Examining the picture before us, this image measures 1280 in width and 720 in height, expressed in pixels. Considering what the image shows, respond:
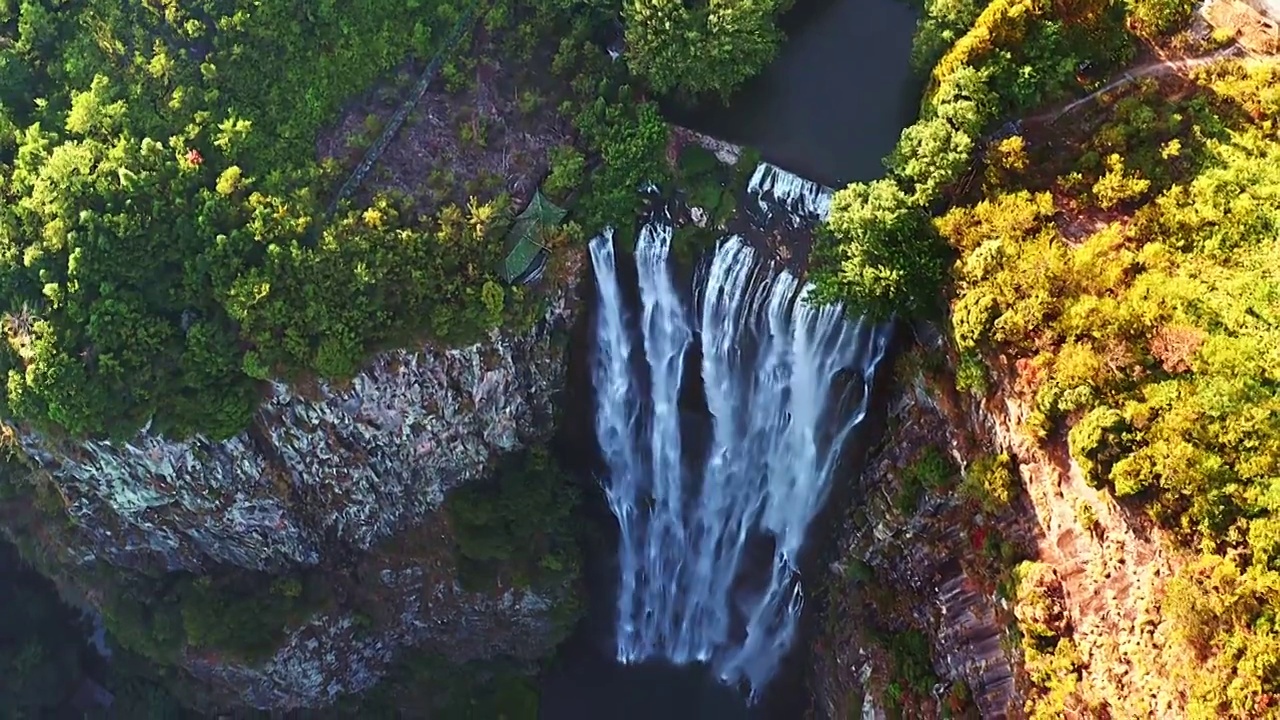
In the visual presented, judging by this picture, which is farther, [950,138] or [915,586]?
[915,586]

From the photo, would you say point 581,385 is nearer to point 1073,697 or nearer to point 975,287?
point 975,287

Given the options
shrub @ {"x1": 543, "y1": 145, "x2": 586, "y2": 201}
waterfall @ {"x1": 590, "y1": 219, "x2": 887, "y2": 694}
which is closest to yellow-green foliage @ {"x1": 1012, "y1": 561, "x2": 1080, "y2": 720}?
waterfall @ {"x1": 590, "y1": 219, "x2": 887, "y2": 694}

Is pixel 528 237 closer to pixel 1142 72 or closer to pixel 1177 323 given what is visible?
pixel 1177 323

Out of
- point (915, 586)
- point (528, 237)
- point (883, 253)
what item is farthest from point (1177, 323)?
point (528, 237)

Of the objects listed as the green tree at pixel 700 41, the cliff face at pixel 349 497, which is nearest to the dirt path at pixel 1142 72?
the green tree at pixel 700 41

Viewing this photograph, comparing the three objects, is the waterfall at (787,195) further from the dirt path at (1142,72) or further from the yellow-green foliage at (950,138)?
the dirt path at (1142,72)

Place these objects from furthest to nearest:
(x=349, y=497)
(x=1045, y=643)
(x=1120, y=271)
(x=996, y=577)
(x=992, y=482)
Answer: (x=349, y=497) → (x=996, y=577) → (x=992, y=482) → (x=1045, y=643) → (x=1120, y=271)

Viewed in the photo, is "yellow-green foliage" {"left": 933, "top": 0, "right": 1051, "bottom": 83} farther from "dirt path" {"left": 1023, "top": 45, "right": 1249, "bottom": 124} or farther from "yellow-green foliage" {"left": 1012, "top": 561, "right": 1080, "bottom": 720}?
"yellow-green foliage" {"left": 1012, "top": 561, "right": 1080, "bottom": 720}
